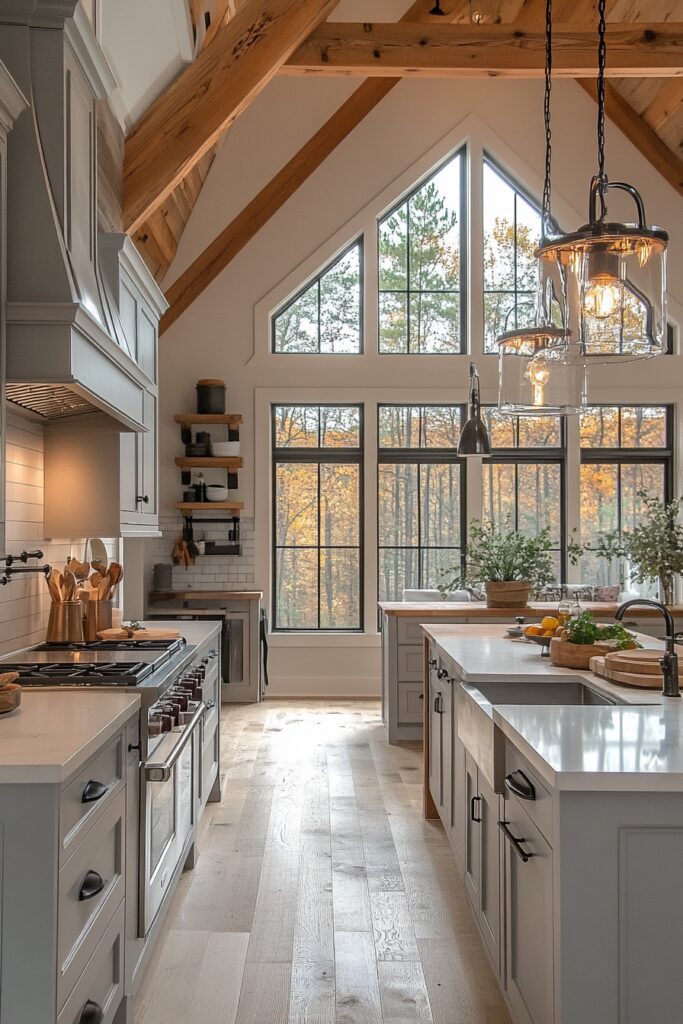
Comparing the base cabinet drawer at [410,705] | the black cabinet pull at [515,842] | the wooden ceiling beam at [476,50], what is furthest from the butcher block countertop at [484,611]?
the black cabinet pull at [515,842]

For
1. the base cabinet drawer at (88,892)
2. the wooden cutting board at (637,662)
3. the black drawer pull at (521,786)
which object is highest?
the wooden cutting board at (637,662)

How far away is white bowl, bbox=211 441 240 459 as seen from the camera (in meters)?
7.40

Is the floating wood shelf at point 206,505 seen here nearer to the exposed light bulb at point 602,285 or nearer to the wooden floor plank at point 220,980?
the wooden floor plank at point 220,980

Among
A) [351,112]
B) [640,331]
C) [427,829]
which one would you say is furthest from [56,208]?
[351,112]

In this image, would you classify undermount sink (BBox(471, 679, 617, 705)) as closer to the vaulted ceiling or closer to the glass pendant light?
the glass pendant light

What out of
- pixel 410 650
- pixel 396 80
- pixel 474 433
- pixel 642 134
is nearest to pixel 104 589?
pixel 474 433

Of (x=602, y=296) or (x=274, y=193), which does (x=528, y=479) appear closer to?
(x=274, y=193)

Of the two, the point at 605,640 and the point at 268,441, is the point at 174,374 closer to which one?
the point at 268,441

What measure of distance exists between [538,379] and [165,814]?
1807 millimetres

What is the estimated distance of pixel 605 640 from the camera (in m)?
3.21

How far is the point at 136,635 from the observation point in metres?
3.55

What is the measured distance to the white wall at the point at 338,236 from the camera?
24.7ft

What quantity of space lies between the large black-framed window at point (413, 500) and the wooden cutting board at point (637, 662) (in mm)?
4891

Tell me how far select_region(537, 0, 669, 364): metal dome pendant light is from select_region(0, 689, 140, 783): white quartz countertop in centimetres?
149
